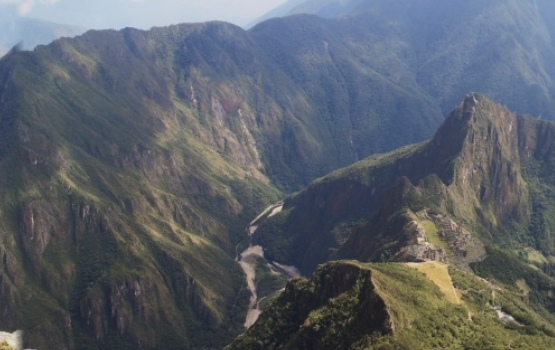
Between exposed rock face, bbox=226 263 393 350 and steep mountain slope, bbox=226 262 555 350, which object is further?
exposed rock face, bbox=226 263 393 350

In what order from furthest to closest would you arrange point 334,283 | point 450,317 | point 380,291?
point 334,283, point 450,317, point 380,291

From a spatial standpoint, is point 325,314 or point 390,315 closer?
point 390,315

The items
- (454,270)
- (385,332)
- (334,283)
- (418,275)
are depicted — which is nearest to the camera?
(385,332)

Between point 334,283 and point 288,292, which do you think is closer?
point 334,283

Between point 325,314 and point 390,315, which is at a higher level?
point 390,315

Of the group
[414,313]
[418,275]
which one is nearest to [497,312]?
[418,275]

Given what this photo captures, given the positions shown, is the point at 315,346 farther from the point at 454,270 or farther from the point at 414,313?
the point at 454,270

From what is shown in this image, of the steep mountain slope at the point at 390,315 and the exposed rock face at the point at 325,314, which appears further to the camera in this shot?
the exposed rock face at the point at 325,314

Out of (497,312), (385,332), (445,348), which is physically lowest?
(497,312)
